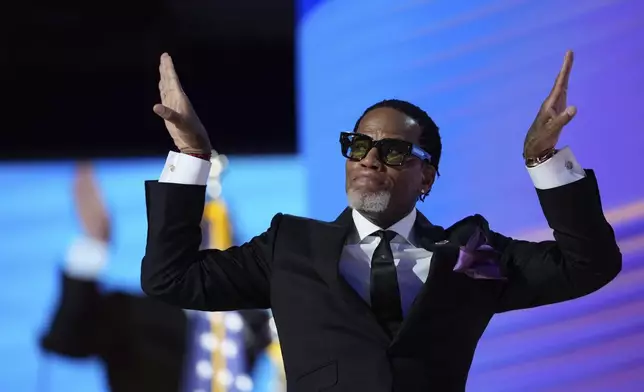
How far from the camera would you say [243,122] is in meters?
3.00

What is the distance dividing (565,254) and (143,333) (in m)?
1.60

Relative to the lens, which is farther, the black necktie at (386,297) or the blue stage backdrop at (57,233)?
the blue stage backdrop at (57,233)

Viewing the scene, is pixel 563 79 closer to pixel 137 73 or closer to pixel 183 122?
pixel 183 122

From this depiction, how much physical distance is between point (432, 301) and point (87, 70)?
2.01 m

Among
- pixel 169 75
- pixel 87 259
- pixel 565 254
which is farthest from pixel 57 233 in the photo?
pixel 565 254

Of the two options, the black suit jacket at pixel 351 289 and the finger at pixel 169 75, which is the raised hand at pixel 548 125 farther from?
the finger at pixel 169 75

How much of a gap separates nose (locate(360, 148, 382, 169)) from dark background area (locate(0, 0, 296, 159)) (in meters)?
1.46

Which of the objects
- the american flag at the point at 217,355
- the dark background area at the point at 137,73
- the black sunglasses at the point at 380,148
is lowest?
the american flag at the point at 217,355

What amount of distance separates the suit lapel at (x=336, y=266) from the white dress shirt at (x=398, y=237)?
0.09 feet

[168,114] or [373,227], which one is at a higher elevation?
[168,114]

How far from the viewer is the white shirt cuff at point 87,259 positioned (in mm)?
2693

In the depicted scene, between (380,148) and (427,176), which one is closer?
(380,148)

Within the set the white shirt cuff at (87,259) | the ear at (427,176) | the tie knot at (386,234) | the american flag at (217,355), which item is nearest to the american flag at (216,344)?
the american flag at (217,355)

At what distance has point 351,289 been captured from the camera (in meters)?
1.43
